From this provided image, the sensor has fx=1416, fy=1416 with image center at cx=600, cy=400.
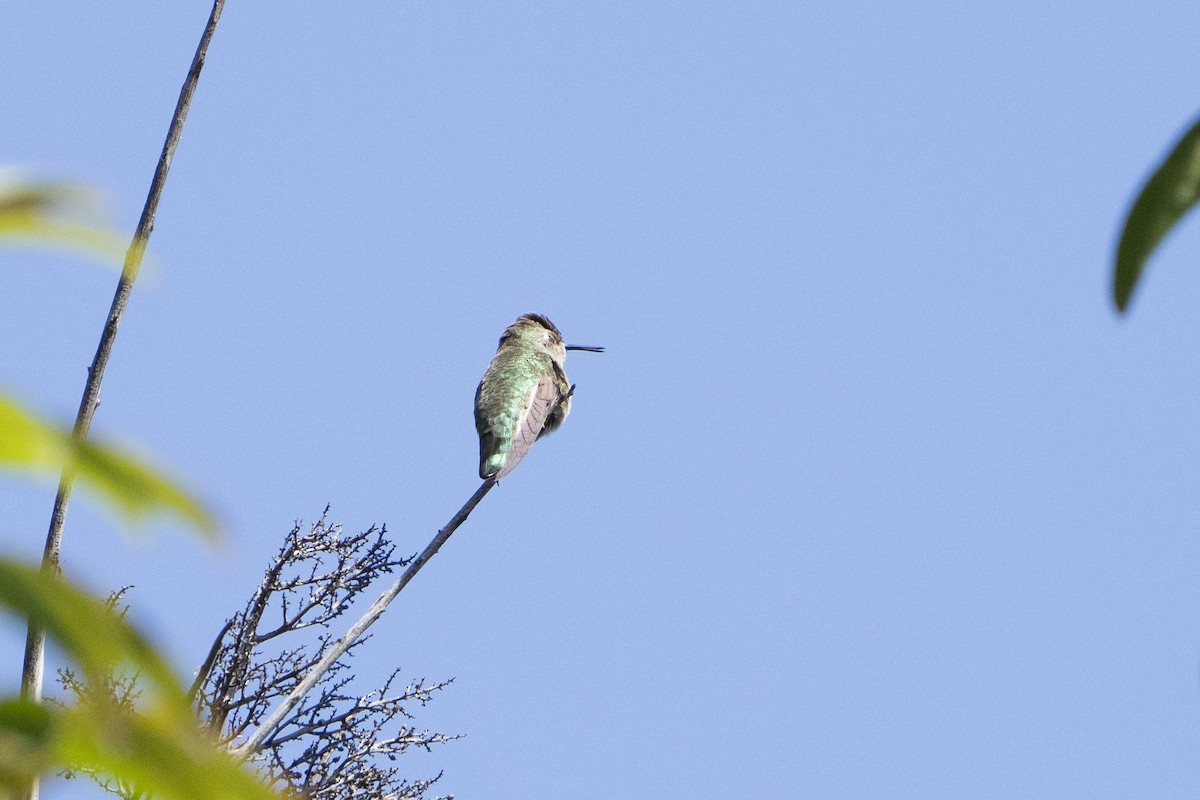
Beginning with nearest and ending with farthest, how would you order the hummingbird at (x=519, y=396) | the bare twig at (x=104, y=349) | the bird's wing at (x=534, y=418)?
the bare twig at (x=104, y=349)
the bird's wing at (x=534, y=418)
the hummingbird at (x=519, y=396)

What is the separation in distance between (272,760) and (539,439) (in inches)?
154

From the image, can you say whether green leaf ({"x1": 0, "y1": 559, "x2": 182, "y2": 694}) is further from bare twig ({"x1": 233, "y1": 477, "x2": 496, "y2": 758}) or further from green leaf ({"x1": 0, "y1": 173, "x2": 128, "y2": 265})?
bare twig ({"x1": 233, "y1": 477, "x2": 496, "y2": 758})

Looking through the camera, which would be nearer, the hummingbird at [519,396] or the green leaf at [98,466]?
the green leaf at [98,466]

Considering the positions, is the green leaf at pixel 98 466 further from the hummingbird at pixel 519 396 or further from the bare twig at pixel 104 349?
the hummingbird at pixel 519 396

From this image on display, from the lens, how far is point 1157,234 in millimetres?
1323

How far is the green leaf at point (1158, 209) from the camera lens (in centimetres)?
132

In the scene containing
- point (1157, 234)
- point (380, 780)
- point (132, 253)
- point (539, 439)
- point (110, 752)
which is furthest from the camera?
point (539, 439)

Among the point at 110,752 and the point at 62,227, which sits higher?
the point at 62,227

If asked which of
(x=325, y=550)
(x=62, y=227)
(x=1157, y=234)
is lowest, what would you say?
(x=62, y=227)

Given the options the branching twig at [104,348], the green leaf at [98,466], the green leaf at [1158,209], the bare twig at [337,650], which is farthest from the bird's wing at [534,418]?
the green leaf at [98,466]

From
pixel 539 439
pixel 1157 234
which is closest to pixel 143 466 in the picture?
pixel 1157 234

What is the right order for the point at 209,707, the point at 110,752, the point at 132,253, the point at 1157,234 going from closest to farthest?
the point at 110,752, the point at 132,253, the point at 1157,234, the point at 209,707

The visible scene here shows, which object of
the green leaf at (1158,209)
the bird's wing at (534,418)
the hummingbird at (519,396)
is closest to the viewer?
the green leaf at (1158,209)

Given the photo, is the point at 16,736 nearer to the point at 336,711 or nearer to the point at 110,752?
the point at 110,752
